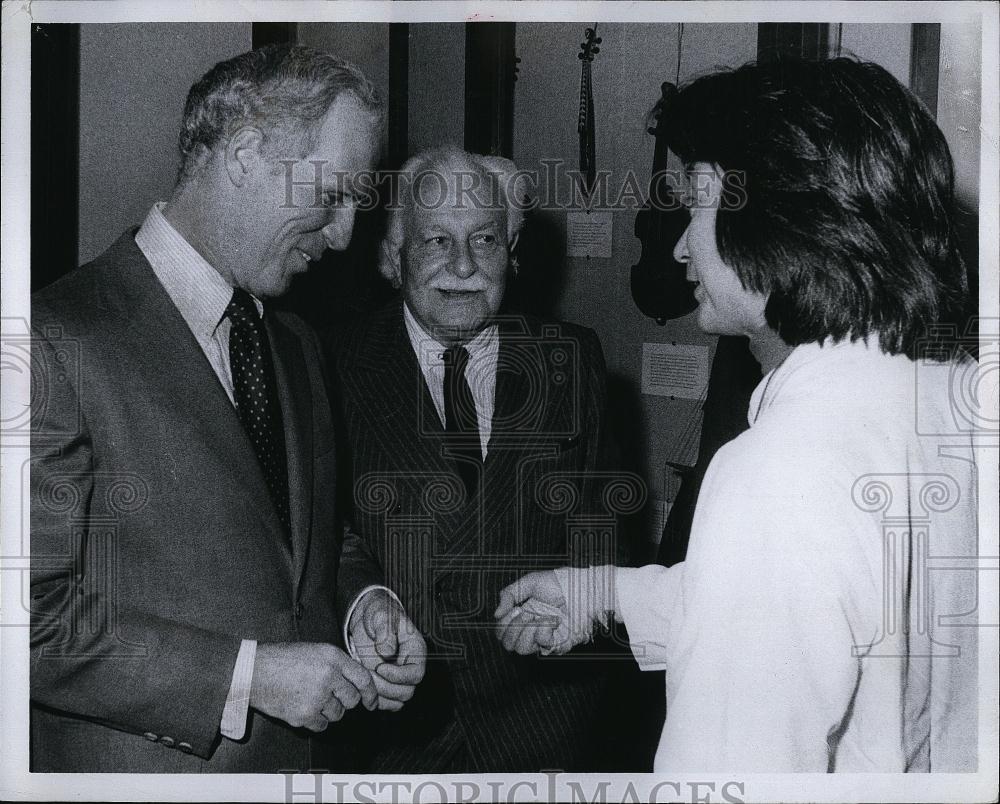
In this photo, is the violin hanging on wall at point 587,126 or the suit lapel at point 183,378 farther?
the violin hanging on wall at point 587,126

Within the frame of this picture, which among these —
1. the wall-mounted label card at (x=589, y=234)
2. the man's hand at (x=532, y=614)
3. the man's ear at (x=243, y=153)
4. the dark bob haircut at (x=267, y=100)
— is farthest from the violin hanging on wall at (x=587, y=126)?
the man's hand at (x=532, y=614)

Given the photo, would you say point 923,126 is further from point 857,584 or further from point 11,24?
point 11,24

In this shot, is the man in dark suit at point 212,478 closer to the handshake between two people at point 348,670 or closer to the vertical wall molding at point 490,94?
the handshake between two people at point 348,670

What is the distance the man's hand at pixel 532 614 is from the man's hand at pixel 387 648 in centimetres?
11

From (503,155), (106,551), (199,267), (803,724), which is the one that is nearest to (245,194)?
(199,267)

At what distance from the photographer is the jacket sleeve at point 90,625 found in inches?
41.1

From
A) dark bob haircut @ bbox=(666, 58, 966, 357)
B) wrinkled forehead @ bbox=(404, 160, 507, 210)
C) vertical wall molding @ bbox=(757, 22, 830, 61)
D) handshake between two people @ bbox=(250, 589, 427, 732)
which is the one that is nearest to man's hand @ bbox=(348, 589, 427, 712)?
handshake between two people @ bbox=(250, 589, 427, 732)

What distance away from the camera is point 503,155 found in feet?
3.77

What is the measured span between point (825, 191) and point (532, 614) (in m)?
0.62

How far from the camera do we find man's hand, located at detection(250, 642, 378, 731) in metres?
1.08

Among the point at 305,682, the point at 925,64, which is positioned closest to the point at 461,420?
the point at 305,682

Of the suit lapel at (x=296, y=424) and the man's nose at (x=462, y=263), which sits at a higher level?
the man's nose at (x=462, y=263)

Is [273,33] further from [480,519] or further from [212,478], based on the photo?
[480,519]

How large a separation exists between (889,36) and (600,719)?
932mm
